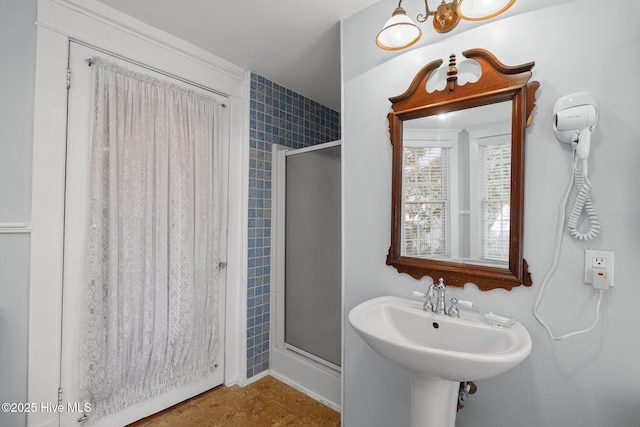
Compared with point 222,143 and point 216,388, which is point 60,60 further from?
point 216,388

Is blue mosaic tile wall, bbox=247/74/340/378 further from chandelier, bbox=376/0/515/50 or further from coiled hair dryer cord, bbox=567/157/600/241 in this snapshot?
coiled hair dryer cord, bbox=567/157/600/241

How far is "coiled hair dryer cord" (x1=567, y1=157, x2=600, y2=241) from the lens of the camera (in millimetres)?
1045

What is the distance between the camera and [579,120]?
1021 millimetres

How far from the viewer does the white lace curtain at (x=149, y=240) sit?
1674 millimetres

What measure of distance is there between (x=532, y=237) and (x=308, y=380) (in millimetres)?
1883

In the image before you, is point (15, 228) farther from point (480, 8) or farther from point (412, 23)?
point (480, 8)

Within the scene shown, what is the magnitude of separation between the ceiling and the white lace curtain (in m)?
0.37

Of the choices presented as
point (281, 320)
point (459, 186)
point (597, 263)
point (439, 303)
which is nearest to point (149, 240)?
point (281, 320)

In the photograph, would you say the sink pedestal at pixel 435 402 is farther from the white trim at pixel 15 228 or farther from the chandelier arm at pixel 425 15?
the white trim at pixel 15 228

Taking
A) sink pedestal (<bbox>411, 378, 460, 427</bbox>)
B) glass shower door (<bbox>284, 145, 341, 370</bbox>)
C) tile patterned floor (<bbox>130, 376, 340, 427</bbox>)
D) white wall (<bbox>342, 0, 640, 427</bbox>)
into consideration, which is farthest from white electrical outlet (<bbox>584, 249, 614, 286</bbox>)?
tile patterned floor (<bbox>130, 376, 340, 427</bbox>)

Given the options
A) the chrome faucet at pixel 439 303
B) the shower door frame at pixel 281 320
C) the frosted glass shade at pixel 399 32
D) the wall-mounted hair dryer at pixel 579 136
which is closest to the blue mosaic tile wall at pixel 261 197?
the shower door frame at pixel 281 320

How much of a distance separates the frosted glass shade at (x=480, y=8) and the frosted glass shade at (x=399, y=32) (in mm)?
175

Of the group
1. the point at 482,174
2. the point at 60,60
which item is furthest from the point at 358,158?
the point at 60,60

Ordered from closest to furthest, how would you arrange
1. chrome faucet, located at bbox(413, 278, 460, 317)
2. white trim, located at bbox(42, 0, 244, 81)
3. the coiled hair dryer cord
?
1. the coiled hair dryer cord
2. chrome faucet, located at bbox(413, 278, 460, 317)
3. white trim, located at bbox(42, 0, 244, 81)
